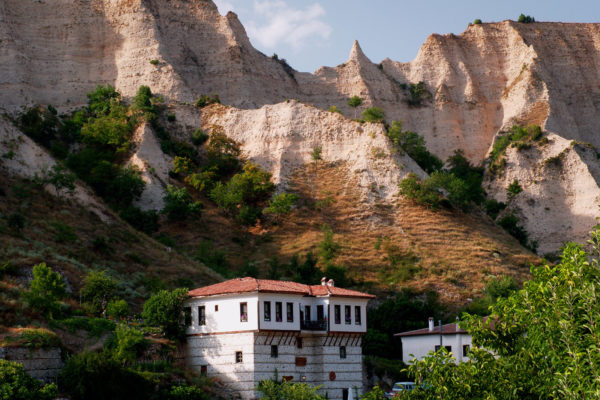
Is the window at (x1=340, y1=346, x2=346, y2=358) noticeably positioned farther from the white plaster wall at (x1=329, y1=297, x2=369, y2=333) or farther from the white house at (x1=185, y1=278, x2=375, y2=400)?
the white plaster wall at (x1=329, y1=297, x2=369, y2=333)

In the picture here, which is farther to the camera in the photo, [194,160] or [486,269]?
[194,160]

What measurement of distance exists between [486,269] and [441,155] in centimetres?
3840

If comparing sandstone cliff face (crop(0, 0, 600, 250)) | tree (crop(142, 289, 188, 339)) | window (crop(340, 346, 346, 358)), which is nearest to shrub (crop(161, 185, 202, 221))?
sandstone cliff face (crop(0, 0, 600, 250))

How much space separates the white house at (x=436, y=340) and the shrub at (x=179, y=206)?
2509 centimetres

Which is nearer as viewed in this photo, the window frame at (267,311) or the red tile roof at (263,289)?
the window frame at (267,311)

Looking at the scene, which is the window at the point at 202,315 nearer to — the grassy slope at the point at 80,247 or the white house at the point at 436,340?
the grassy slope at the point at 80,247

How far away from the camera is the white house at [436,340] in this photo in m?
47.8

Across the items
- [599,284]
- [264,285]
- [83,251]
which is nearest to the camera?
[599,284]

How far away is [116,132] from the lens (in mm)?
77000

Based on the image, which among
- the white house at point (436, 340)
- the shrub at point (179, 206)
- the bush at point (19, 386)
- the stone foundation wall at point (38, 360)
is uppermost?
the shrub at point (179, 206)

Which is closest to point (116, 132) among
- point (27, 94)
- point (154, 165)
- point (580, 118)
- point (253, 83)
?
point (154, 165)

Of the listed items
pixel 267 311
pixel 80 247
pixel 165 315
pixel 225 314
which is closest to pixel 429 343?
pixel 267 311

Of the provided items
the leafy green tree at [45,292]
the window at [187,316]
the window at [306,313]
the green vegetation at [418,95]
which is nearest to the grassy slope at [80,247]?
the leafy green tree at [45,292]

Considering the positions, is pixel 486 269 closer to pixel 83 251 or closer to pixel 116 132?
pixel 83 251
